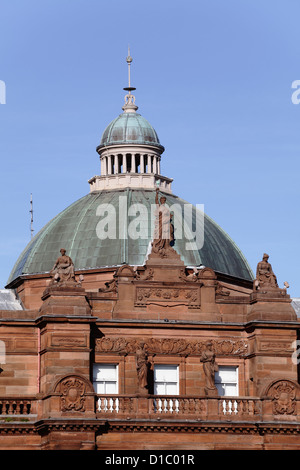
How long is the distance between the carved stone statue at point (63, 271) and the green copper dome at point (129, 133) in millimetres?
12854

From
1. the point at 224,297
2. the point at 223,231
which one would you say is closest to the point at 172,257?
the point at 224,297

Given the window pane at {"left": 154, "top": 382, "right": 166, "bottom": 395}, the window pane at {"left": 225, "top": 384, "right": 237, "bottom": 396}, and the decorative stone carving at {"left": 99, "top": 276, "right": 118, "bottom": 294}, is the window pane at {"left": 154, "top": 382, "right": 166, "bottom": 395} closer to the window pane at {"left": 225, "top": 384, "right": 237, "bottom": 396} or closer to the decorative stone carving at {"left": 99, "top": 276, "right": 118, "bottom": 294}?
the window pane at {"left": 225, "top": 384, "right": 237, "bottom": 396}

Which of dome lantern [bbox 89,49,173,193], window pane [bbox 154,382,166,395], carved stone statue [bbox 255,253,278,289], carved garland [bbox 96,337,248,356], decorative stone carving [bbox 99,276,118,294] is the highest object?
dome lantern [bbox 89,49,173,193]

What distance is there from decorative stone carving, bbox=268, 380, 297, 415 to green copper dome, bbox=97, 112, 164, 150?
695 inches

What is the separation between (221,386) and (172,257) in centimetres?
637

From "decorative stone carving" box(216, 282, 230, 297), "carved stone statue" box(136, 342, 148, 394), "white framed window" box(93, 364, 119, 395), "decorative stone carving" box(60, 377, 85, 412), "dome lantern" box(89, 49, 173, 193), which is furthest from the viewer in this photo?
"dome lantern" box(89, 49, 173, 193)

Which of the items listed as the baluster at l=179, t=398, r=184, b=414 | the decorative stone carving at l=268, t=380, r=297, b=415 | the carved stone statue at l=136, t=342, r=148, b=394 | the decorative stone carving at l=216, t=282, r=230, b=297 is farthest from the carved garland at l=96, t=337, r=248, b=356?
the baluster at l=179, t=398, r=184, b=414

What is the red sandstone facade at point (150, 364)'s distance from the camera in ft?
281

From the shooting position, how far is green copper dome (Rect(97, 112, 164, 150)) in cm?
9950

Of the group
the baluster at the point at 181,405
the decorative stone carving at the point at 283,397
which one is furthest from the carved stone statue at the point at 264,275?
the baluster at the point at 181,405

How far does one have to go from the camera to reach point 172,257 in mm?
90125

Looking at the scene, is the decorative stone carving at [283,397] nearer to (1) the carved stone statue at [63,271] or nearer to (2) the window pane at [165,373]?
(2) the window pane at [165,373]

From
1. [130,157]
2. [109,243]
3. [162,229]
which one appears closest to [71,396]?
[162,229]

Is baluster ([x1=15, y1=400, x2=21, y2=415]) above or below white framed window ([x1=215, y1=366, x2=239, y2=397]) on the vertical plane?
below
